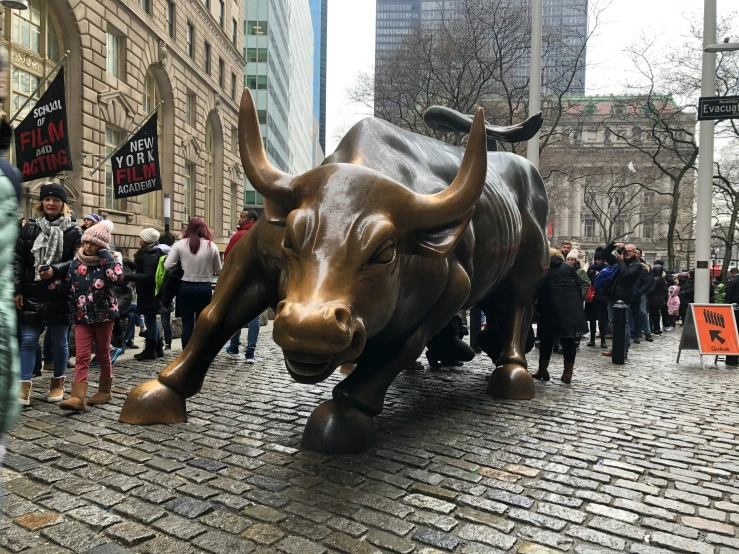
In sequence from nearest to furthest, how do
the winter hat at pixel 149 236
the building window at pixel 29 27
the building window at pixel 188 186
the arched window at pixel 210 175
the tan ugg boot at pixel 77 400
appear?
the tan ugg boot at pixel 77 400 < the winter hat at pixel 149 236 < the building window at pixel 29 27 < the building window at pixel 188 186 < the arched window at pixel 210 175

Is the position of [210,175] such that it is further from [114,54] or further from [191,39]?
[114,54]

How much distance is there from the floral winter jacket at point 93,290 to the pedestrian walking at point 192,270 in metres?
2.04

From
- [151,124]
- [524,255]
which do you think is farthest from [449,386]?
[151,124]

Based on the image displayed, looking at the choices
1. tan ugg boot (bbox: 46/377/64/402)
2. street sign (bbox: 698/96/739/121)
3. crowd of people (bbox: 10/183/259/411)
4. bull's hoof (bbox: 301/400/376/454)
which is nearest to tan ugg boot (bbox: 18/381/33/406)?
crowd of people (bbox: 10/183/259/411)

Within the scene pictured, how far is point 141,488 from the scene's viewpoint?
3.32 metres

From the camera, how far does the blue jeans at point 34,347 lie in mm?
5074

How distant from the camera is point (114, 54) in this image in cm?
2141

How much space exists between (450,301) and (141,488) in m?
2.38

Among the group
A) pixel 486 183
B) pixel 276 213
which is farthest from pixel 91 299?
pixel 486 183

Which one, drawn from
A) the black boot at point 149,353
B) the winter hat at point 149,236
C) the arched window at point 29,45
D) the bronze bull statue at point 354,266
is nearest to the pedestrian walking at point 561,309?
A: the bronze bull statue at point 354,266

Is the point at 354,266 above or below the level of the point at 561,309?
above

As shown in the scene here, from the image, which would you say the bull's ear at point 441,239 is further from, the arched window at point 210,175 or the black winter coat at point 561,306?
the arched window at point 210,175

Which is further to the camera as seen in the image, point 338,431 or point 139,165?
point 139,165

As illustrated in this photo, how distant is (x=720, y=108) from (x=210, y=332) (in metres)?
9.24
